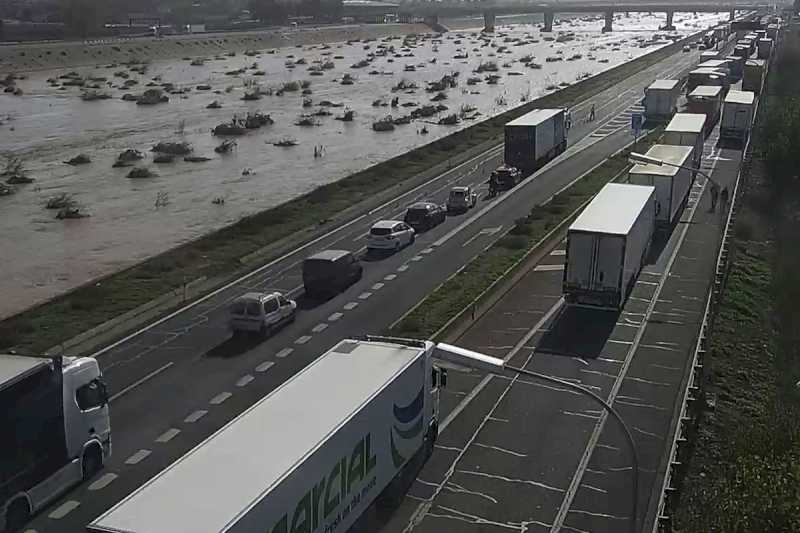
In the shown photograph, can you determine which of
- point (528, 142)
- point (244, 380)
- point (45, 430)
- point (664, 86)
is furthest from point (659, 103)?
point (45, 430)

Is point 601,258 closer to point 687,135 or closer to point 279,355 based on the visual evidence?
point 279,355

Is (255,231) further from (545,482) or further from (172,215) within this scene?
(545,482)

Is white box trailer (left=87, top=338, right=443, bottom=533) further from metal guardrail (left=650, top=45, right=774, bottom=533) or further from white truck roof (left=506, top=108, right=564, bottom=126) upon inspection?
white truck roof (left=506, top=108, right=564, bottom=126)

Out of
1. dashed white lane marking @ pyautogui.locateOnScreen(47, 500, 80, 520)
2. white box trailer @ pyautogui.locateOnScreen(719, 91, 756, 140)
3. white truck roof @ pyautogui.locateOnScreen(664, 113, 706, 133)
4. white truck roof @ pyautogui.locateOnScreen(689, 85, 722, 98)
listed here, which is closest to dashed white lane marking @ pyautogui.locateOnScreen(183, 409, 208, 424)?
dashed white lane marking @ pyautogui.locateOnScreen(47, 500, 80, 520)

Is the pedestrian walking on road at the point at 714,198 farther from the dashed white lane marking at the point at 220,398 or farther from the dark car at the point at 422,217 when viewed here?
the dashed white lane marking at the point at 220,398

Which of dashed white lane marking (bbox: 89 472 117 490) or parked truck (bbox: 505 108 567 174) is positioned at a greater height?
parked truck (bbox: 505 108 567 174)

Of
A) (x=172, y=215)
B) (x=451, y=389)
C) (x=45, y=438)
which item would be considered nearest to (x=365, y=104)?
(x=172, y=215)
